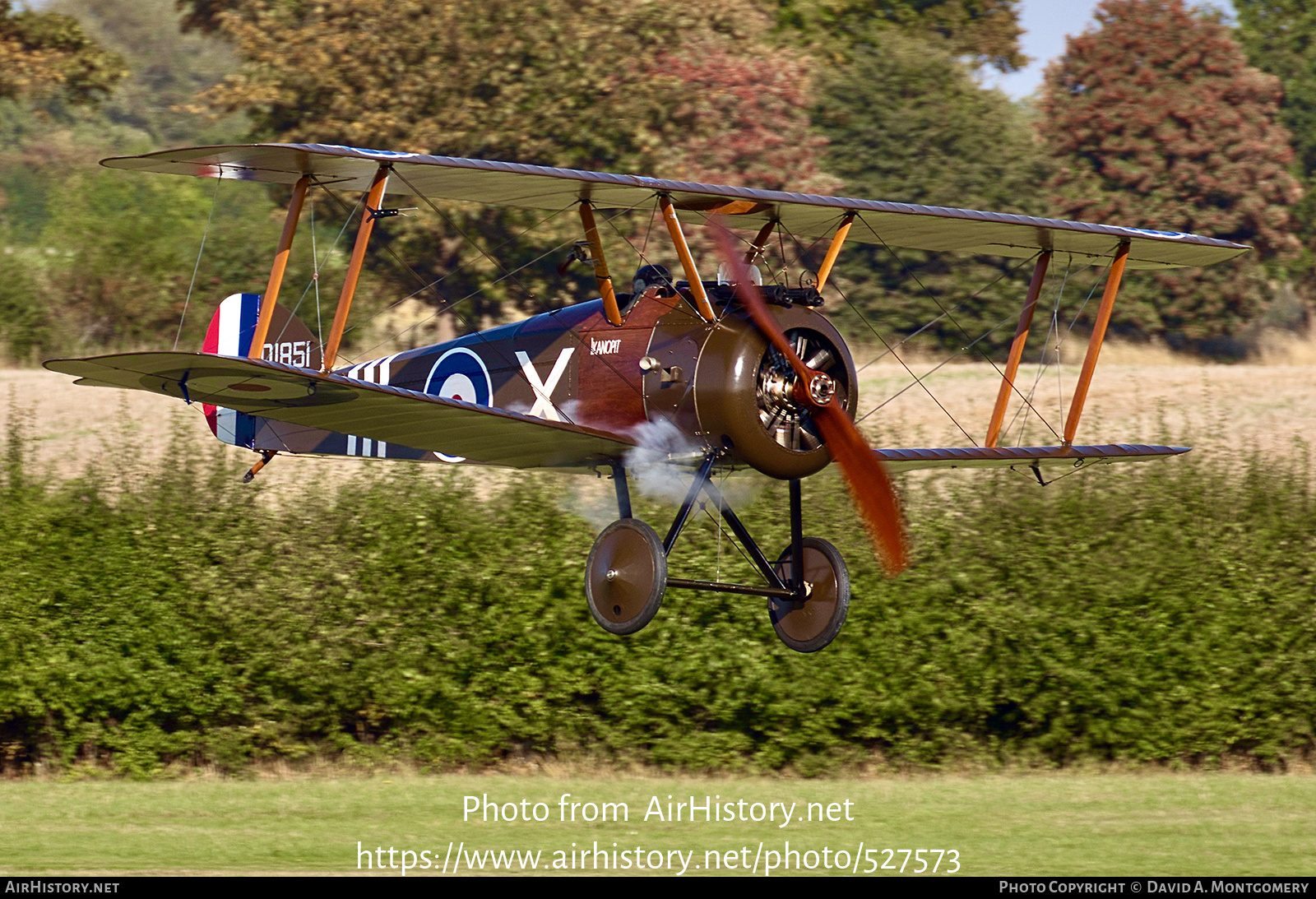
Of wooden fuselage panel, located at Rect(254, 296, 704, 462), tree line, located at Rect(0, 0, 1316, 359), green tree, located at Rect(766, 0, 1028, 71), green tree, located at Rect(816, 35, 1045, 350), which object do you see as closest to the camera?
wooden fuselage panel, located at Rect(254, 296, 704, 462)


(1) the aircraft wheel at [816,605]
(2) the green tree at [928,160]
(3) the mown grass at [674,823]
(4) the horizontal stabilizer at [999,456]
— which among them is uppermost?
(2) the green tree at [928,160]

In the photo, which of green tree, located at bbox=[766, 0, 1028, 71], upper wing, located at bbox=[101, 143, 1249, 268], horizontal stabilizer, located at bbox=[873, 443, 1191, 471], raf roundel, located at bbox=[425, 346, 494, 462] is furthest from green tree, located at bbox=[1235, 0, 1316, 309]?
raf roundel, located at bbox=[425, 346, 494, 462]

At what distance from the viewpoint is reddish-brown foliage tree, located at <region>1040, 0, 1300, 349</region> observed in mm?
32062

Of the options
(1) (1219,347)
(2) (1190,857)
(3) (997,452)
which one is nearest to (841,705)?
(2) (1190,857)

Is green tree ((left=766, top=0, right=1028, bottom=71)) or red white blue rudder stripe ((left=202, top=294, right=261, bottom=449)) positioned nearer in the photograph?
red white blue rudder stripe ((left=202, top=294, right=261, bottom=449))

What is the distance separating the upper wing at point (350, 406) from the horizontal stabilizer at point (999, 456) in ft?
6.62

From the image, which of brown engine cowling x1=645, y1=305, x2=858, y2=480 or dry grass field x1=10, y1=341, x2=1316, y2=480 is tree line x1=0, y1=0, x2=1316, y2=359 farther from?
brown engine cowling x1=645, y1=305, x2=858, y2=480

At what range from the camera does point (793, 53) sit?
109 feet

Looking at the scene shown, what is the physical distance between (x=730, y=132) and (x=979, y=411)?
9229mm

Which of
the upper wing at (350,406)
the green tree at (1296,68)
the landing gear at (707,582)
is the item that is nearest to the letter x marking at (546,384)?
the upper wing at (350,406)

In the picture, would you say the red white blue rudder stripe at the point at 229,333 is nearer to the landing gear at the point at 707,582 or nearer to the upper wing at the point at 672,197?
the upper wing at the point at 672,197

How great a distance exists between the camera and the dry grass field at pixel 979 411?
19.1 metres

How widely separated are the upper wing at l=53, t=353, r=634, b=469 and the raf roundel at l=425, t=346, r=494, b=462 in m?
0.60

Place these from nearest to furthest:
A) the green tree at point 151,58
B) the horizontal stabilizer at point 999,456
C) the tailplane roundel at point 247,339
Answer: the horizontal stabilizer at point 999,456 < the tailplane roundel at point 247,339 < the green tree at point 151,58
